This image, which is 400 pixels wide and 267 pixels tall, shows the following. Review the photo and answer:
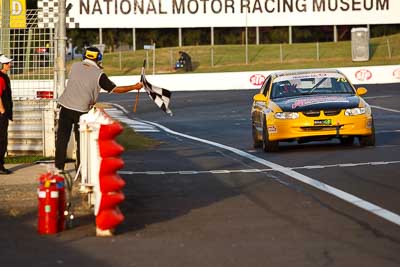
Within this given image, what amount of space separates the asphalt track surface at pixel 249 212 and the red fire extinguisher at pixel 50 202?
0.47 feet

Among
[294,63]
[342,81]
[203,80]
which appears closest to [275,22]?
[294,63]

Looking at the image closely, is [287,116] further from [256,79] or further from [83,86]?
[256,79]

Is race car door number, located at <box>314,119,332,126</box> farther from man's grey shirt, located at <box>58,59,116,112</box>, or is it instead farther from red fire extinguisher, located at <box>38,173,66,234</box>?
red fire extinguisher, located at <box>38,173,66,234</box>

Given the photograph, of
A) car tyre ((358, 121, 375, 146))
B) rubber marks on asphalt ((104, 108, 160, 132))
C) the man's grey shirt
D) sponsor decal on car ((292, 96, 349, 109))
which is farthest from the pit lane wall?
the man's grey shirt

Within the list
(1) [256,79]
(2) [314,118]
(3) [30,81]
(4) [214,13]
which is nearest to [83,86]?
(3) [30,81]

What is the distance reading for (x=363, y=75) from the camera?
53031 millimetres

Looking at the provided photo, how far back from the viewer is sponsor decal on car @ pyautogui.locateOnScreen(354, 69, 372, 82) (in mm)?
52906

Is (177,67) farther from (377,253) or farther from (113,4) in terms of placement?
(377,253)

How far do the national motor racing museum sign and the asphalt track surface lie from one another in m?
53.1

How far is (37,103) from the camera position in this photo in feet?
57.3

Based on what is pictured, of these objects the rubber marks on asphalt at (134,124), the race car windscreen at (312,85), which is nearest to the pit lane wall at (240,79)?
the rubber marks on asphalt at (134,124)

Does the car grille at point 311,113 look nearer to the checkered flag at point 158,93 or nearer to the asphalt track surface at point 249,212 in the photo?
the asphalt track surface at point 249,212

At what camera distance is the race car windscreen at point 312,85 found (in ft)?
62.9

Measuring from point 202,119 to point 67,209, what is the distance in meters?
22.5
